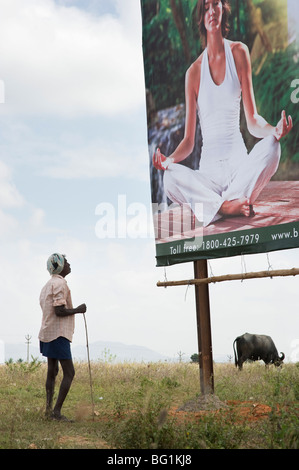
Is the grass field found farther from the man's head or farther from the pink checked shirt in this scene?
the man's head

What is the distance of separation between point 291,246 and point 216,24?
4700mm

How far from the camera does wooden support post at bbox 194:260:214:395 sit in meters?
11.6

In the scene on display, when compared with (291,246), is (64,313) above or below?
below

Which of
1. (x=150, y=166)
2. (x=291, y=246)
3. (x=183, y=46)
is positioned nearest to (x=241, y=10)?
(x=183, y=46)

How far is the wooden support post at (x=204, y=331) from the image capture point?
37.9 feet

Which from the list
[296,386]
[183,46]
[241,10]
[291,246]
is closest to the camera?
[296,386]

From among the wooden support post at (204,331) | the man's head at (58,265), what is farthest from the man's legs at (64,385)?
the wooden support post at (204,331)

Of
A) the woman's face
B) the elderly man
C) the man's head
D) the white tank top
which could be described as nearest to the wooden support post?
the white tank top

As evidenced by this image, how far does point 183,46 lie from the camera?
12562 millimetres

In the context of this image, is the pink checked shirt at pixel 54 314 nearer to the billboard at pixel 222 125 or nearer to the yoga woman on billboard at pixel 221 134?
the billboard at pixel 222 125

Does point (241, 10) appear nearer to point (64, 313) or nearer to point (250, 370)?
point (64, 313)

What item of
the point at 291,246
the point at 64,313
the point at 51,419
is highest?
the point at 291,246

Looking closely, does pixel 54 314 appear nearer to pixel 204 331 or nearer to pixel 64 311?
pixel 64 311

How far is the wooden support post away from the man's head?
108 inches
